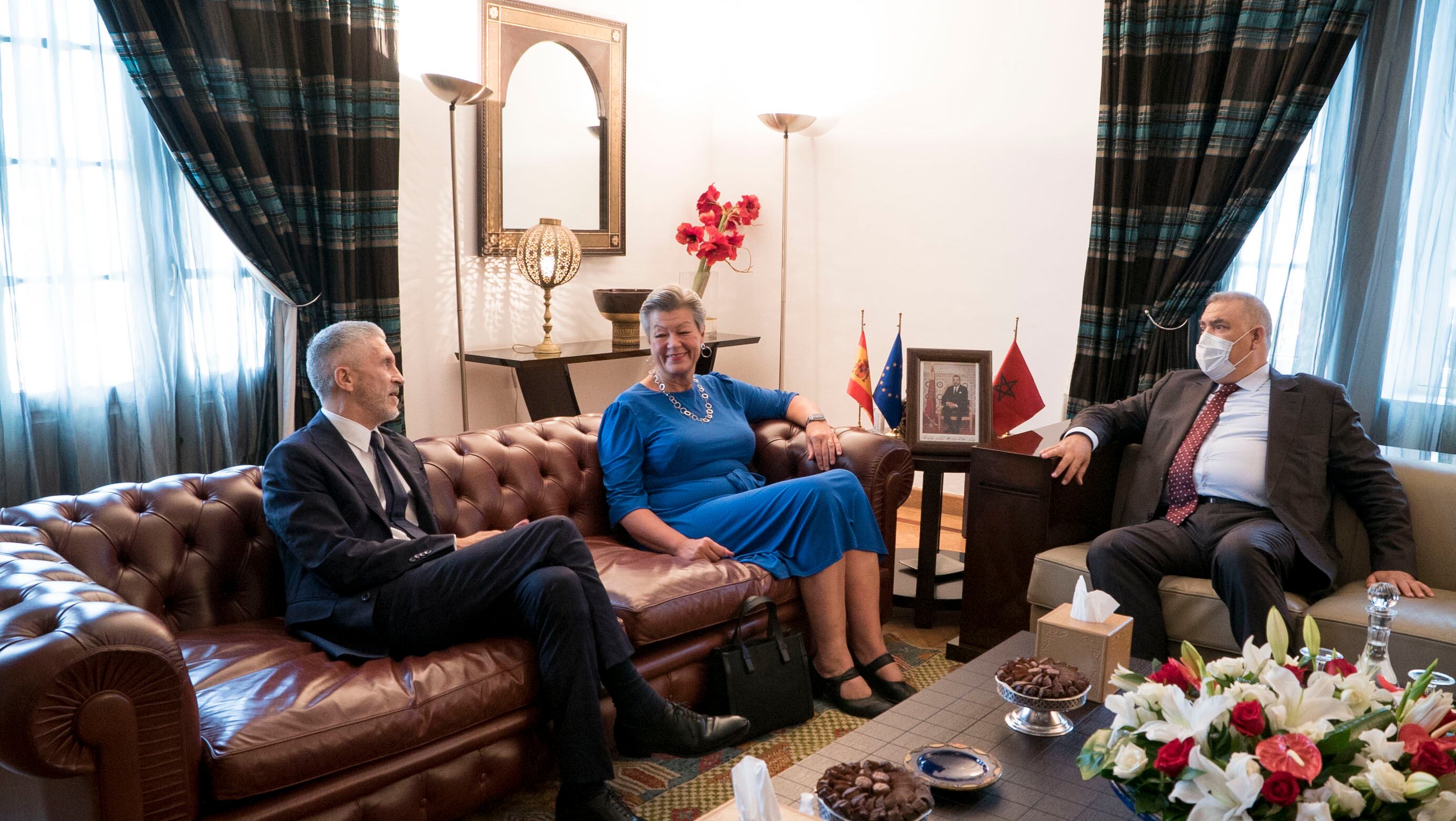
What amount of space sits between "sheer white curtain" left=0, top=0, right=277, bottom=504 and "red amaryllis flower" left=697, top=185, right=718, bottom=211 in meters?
2.09

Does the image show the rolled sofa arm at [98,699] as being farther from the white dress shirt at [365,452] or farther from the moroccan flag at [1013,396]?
the moroccan flag at [1013,396]

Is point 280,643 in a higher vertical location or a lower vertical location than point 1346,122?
lower

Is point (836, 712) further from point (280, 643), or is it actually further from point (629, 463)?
point (280, 643)

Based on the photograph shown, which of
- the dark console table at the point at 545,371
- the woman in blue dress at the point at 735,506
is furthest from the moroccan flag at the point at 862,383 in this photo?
the dark console table at the point at 545,371

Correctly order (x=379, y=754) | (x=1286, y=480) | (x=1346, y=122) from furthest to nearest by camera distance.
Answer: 1. (x=1346, y=122)
2. (x=1286, y=480)
3. (x=379, y=754)

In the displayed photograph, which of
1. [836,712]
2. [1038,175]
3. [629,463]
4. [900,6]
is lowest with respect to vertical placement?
[836,712]

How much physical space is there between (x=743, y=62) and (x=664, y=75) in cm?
43

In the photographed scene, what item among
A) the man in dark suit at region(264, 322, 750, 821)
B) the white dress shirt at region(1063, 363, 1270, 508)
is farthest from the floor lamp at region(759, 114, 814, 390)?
the man in dark suit at region(264, 322, 750, 821)

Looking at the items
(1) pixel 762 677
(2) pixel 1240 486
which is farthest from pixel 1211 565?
(1) pixel 762 677

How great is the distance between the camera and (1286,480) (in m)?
2.79

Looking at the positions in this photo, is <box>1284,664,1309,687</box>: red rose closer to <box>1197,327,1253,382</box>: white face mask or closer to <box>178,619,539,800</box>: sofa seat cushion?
<box>178,619,539,800</box>: sofa seat cushion

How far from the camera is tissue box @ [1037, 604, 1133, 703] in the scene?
204 cm

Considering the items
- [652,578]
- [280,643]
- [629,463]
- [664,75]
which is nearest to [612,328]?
[664,75]

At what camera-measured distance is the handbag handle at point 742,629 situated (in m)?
2.62
